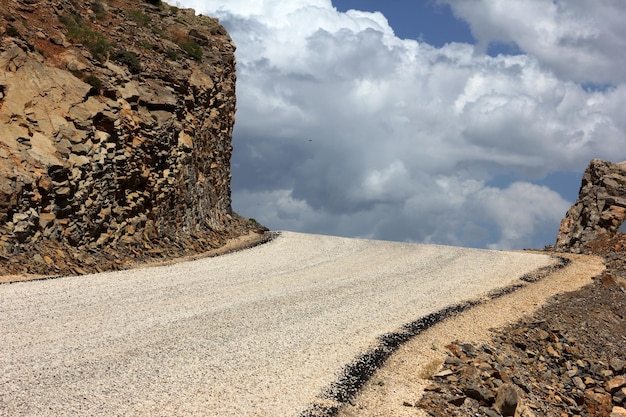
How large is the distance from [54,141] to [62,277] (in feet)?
17.0

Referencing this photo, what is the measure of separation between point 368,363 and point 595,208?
23.3 metres

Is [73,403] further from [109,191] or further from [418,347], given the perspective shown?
[109,191]

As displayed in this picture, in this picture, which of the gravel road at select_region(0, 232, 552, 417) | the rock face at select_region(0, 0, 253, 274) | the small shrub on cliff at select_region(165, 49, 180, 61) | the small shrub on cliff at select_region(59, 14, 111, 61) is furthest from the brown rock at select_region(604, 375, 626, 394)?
the small shrub on cliff at select_region(165, 49, 180, 61)

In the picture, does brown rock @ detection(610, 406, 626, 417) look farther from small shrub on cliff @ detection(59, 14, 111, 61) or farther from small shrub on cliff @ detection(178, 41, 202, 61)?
small shrub on cliff @ detection(178, 41, 202, 61)

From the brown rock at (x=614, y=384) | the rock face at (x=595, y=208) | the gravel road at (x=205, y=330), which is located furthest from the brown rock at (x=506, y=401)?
the rock face at (x=595, y=208)

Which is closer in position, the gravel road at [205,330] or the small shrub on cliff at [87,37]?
the gravel road at [205,330]

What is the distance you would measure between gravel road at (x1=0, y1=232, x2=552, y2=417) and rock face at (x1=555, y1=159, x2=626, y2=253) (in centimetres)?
1112

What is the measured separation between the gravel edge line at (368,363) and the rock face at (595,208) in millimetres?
14665

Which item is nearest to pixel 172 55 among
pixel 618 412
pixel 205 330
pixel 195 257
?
pixel 195 257

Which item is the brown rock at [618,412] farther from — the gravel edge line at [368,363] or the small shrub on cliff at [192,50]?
the small shrub on cliff at [192,50]

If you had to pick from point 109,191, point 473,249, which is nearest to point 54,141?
point 109,191

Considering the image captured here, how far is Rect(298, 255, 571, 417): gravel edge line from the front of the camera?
7855 millimetres

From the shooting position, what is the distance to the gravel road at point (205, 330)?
7551 mm

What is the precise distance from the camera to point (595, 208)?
2883 cm
